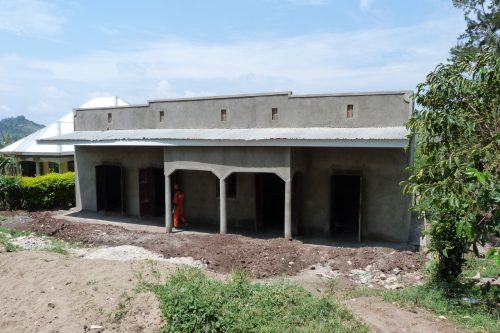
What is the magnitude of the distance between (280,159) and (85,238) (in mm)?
6722

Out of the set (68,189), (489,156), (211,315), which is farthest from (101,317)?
(68,189)

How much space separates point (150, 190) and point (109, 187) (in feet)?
9.93

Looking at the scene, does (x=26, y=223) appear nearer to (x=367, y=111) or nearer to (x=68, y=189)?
(x=68, y=189)

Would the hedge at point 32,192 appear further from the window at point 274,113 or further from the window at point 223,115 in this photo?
the window at point 274,113

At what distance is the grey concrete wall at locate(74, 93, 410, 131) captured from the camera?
40.2 ft

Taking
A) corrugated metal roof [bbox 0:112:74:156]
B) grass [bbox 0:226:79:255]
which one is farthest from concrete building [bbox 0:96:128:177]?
grass [bbox 0:226:79:255]

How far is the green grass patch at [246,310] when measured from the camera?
635 centimetres

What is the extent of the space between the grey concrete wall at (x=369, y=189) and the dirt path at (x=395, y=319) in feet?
17.2

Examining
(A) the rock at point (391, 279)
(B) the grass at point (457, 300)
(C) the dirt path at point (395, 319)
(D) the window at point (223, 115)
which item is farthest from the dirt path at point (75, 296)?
(D) the window at point (223, 115)

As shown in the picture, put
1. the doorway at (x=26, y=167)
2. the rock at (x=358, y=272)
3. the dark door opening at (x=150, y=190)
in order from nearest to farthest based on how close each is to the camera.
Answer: the rock at (x=358, y=272)
the dark door opening at (x=150, y=190)
the doorway at (x=26, y=167)

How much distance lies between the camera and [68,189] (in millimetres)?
18984

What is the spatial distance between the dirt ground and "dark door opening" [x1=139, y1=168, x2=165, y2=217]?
206 cm

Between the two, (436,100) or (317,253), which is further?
(317,253)

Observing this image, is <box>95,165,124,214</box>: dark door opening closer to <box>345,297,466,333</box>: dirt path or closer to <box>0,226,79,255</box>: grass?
<box>0,226,79,255</box>: grass
